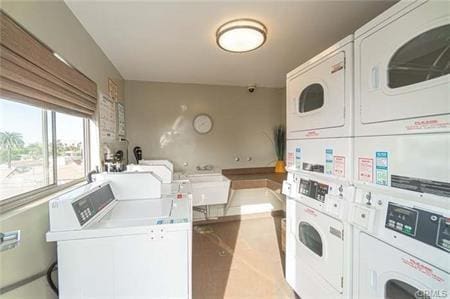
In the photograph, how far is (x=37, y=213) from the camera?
1.13 m

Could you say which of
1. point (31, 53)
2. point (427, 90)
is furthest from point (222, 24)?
point (427, 90)

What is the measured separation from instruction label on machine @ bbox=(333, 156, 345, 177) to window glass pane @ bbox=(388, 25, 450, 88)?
0.46 meters

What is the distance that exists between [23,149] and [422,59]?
2.03 meters

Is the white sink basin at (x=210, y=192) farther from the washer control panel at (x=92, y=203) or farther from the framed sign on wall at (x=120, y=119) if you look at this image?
the washer control panel at (x=92, y=203)

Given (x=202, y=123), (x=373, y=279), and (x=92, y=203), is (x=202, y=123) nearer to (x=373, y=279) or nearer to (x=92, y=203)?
(x=92, y=203)

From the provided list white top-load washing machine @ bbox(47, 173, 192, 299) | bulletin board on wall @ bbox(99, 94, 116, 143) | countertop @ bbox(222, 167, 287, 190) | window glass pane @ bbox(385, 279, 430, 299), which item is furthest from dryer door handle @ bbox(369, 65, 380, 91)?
bulletin board on wall @ bbox(99, 94, 116, 143)

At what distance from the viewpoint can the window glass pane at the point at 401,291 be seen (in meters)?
0.88

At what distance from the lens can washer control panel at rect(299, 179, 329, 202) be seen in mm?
1383

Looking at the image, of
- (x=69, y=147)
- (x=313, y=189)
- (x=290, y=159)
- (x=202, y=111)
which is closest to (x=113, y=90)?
(x=69, y=147)

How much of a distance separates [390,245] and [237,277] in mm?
1485

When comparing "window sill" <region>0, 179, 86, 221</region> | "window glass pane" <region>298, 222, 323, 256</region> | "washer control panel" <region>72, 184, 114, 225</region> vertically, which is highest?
"window sill" <region>0, 179, 86, 221</region>

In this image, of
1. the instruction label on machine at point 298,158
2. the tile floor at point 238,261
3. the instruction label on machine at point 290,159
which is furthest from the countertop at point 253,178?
the instruction label on machine at point 298,158

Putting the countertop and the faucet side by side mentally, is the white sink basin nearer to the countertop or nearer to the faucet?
the countertop

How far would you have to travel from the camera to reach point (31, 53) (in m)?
1.06
